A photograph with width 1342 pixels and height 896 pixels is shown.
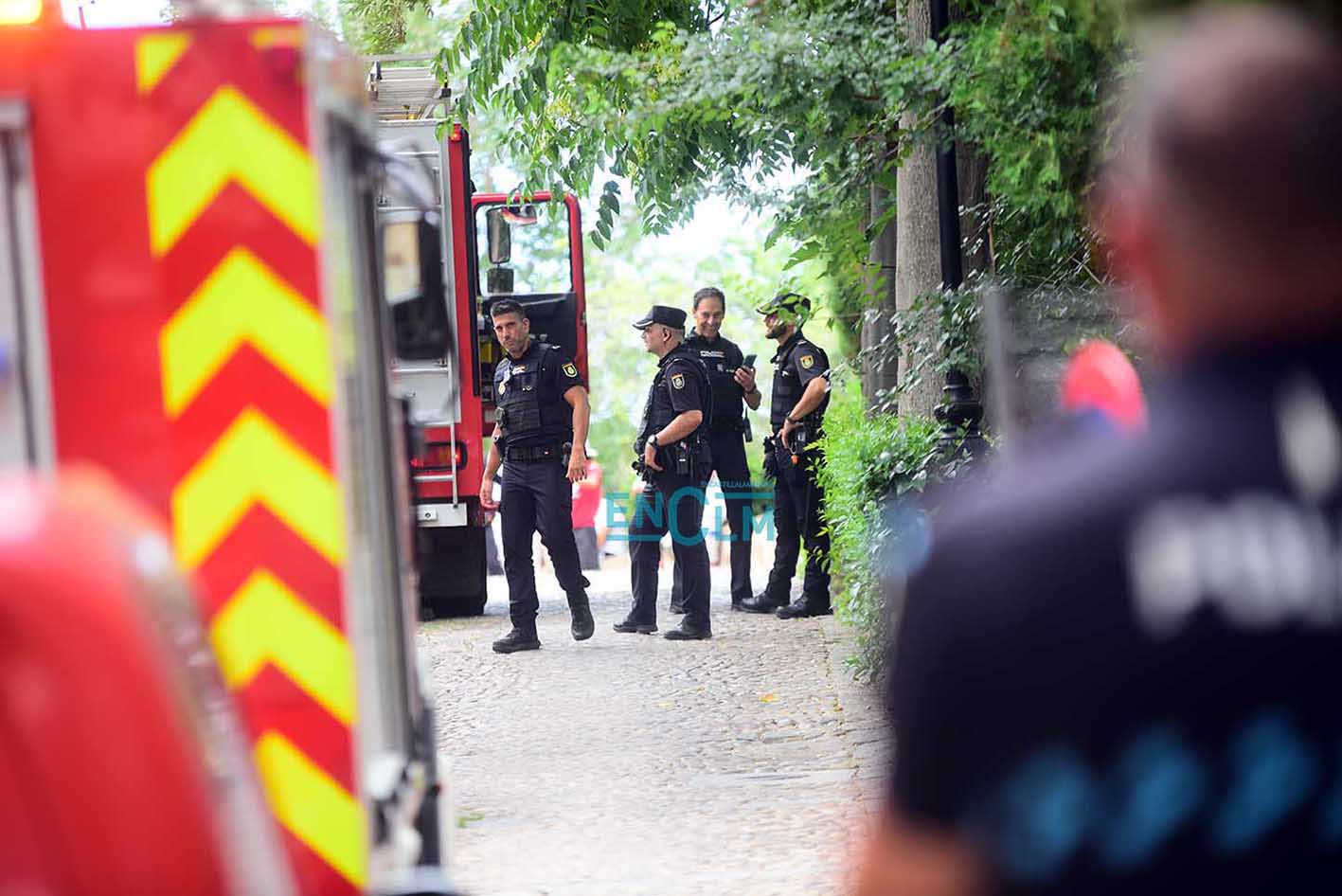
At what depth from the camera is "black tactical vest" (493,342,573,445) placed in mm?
11391

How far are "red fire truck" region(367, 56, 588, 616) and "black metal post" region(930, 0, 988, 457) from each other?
309 cm

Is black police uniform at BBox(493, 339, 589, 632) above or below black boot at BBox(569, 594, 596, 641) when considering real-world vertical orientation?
above

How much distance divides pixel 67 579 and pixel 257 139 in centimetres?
164

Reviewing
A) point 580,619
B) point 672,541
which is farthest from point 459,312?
point 580,619

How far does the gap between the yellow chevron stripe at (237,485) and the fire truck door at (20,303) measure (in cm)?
25

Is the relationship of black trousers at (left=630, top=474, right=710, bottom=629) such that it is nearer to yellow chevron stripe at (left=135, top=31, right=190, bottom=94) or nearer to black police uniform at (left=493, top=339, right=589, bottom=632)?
black police uniform at (left=493, top=339, right=589, bottom=632)

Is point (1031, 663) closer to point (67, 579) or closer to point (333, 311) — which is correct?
point (67, 579)

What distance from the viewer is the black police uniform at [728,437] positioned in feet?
42.3

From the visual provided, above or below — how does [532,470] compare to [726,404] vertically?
below

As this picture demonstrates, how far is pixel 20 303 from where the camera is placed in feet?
10.1

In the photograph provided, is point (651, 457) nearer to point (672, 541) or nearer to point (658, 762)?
point (672, 541)

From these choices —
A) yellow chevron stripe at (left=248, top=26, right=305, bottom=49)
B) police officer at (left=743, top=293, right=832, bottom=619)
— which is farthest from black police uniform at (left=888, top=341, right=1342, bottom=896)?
police officer at (left=743, top=293, right=832, bottom=619)

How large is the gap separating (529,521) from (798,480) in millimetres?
2131

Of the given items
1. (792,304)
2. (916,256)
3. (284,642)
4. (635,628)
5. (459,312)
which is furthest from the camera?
(459,312)
